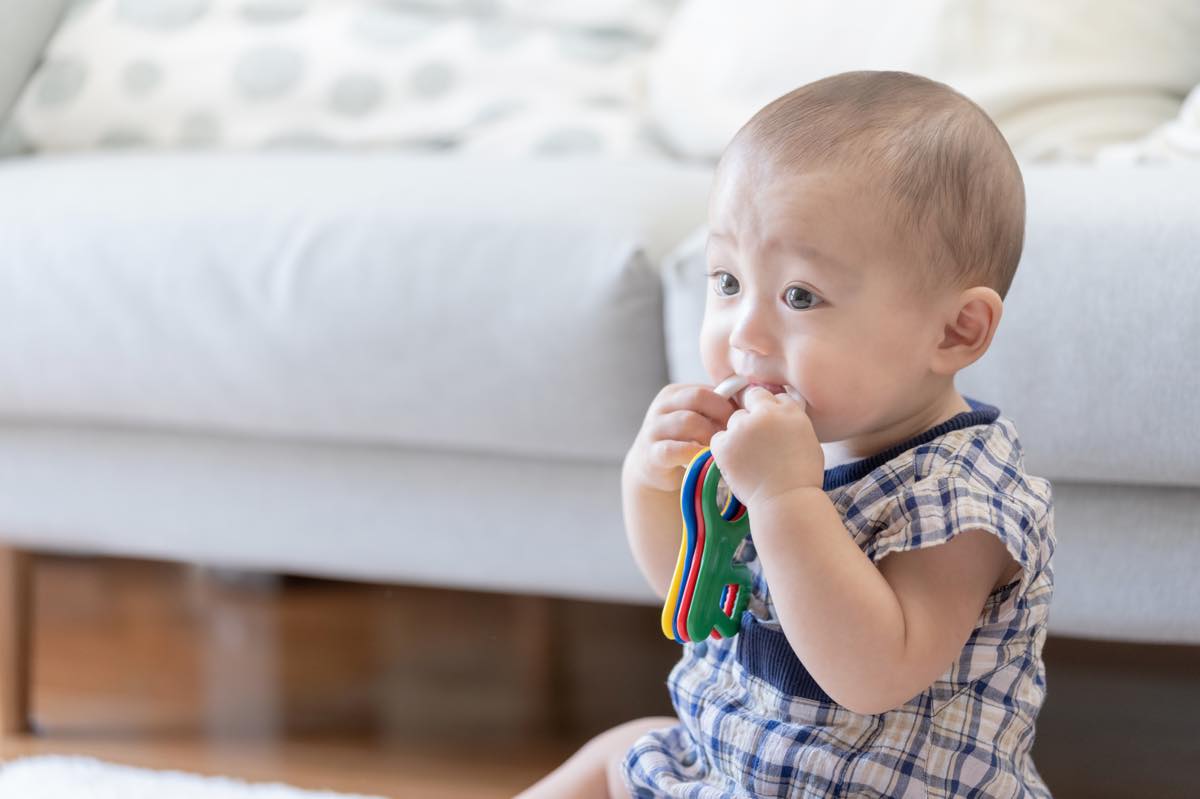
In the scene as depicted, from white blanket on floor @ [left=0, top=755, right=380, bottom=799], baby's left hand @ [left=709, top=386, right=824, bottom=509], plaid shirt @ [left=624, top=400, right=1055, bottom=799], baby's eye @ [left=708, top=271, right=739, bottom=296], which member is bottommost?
white blanket on floor @ [left=0, top=755, right=380, bottom=799]

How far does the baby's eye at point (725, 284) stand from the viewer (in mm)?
801

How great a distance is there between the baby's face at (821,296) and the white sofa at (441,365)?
0.72 ft

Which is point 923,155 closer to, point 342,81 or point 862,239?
point 862,239

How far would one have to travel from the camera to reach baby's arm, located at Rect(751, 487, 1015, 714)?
74 cm

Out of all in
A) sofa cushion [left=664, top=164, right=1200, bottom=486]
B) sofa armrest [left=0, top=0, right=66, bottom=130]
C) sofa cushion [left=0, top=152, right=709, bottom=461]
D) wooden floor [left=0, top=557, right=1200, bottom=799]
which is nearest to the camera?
sofa cushion [left=664, top=164, right=1200, bottom=486]

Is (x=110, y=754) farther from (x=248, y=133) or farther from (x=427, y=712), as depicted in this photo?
(x=248, y=133)

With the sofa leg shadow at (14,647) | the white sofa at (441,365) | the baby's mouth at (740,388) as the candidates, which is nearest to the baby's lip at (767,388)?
the baby's mouth at (740,388)

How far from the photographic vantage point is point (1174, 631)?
98 cm

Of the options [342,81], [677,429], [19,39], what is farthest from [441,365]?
[19,39]

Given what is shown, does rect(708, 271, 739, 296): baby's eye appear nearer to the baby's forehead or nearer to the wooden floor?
the baby's forehead

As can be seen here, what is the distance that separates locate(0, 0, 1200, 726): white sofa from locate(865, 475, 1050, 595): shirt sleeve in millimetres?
203

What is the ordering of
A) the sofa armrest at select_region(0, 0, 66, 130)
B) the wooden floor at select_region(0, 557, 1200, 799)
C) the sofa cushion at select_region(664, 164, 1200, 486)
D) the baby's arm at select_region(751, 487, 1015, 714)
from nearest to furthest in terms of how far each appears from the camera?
the baby's arm at select_region(751, 487, 1015, 714), the sofa cushion at select_region(664, 164, 1200, 486), the wooden floor at select_region(0, 557, 1200, 799), the sofa armrest at select_region(0, 0, 66, 130)

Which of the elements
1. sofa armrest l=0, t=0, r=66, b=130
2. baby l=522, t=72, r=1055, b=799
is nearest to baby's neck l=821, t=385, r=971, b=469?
baby l=522, t=72, r=1055, b=799

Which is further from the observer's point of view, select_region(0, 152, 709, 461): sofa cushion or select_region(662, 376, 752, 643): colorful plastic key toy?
select_region(0, 152, 709, 461): sofa cushion
